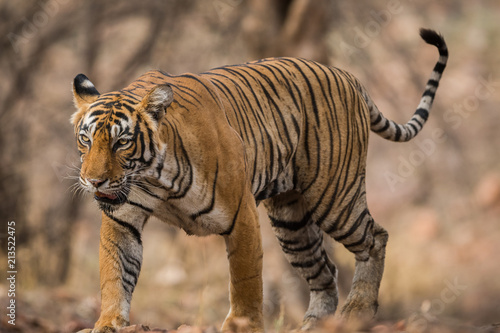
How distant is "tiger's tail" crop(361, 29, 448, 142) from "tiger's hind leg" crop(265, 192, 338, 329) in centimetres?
85

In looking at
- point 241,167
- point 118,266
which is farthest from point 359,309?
point 118,266

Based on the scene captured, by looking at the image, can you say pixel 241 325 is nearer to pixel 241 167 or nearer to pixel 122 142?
pixel 241 167

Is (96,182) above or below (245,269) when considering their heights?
above

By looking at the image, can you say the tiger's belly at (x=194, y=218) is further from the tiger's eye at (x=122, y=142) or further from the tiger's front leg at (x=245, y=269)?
the tiger's eye at (x=122, y=142)

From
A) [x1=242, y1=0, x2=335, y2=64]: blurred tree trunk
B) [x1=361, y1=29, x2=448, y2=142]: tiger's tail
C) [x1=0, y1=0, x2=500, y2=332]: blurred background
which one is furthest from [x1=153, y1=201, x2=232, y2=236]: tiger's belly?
[x1=242, y1=0, x2=335, y2=64]: blurred tree trunk

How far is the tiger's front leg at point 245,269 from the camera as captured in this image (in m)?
4.43

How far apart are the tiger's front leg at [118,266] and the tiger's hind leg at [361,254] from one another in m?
1.49

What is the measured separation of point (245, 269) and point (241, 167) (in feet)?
1.95

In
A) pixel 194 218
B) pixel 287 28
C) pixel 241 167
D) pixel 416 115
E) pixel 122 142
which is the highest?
pixel 287 28

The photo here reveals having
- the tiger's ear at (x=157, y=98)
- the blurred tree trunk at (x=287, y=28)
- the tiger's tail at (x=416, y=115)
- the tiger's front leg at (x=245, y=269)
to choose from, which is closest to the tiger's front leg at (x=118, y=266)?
the tiger's front leg at (x=245, y=269)

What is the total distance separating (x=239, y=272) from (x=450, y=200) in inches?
544

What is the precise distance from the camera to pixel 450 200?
17.5m

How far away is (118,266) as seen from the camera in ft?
14.5

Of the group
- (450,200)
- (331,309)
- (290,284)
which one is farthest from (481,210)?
(331,309)
